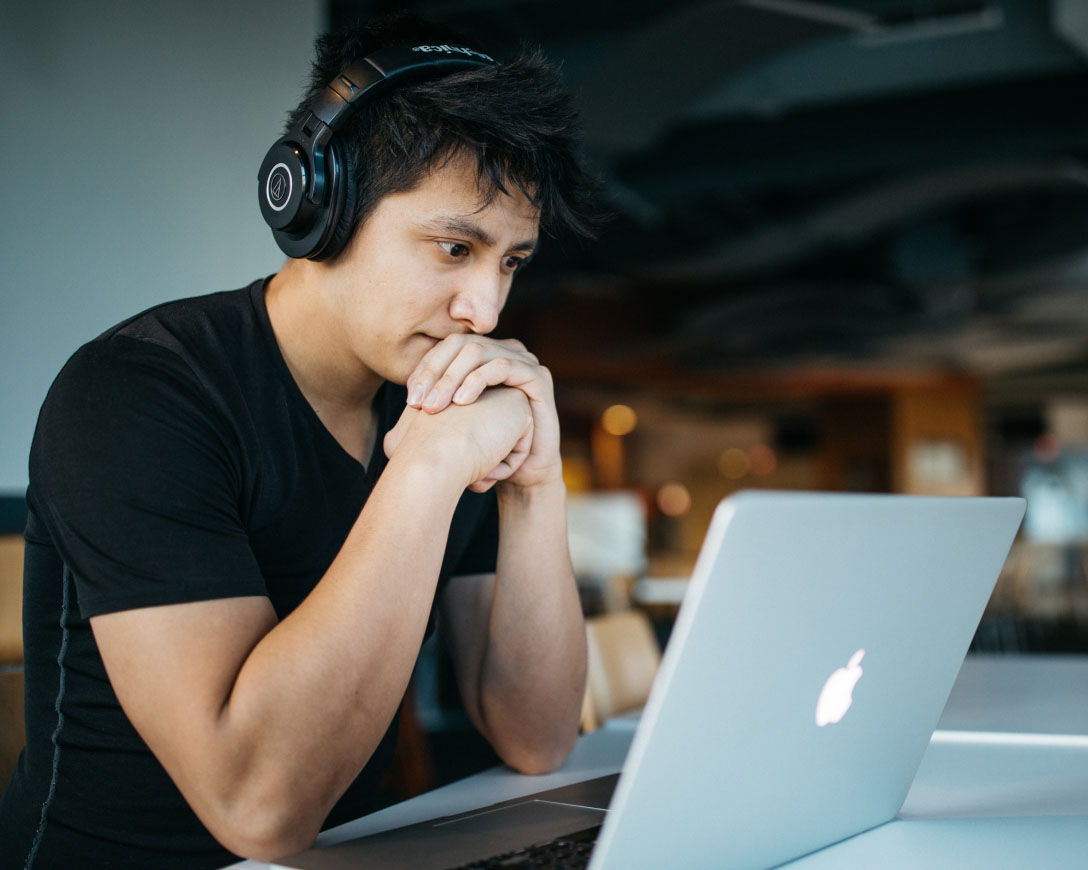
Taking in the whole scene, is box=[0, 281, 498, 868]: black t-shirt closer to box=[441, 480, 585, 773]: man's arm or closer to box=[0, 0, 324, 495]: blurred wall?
box=[441, 480, 585, 773]: man's arm

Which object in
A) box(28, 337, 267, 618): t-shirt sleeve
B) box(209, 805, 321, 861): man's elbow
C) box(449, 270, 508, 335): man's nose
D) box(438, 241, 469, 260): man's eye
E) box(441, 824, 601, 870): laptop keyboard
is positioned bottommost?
box(441, 824, 601, 870): laptop keyboard

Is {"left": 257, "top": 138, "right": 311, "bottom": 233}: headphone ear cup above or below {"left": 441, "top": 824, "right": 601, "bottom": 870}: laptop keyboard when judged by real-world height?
above

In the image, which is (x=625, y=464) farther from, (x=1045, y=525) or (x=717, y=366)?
(x=1045, y=525)

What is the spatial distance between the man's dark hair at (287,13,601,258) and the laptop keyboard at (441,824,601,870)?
2.07 ft

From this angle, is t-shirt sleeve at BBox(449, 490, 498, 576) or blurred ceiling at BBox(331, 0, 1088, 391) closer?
t-shirt sleeve at BBox(449, 490, 498, 576)

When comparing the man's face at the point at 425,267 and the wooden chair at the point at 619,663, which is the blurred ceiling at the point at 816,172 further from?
the wooden chair at the point at 619,663

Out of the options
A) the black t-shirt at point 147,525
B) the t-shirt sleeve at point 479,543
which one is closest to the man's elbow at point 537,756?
the black t-shirt at point 147,525

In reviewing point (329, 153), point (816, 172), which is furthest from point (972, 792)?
point (816, 172)

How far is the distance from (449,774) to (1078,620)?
9.62 m

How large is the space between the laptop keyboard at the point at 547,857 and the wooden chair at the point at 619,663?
41.8 inches

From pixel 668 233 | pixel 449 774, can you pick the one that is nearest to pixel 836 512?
pixel 449 774

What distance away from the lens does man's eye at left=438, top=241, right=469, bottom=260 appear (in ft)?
3.54

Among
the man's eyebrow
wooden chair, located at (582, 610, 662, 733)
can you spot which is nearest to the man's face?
the man's eyebrow

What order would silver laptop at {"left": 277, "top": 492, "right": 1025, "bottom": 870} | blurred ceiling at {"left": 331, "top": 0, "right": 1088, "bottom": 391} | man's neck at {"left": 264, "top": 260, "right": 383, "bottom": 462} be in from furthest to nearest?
blurred ceiling at {"left": 331, "top": 0, "right": 1088, "bottom": 391}, man's neck at {"left": 264, "top": 260, "right": 383, "bottom": 462}, silver laptop at {"left": 277, "top": 492, "right": 1025, "bottom": 870}
